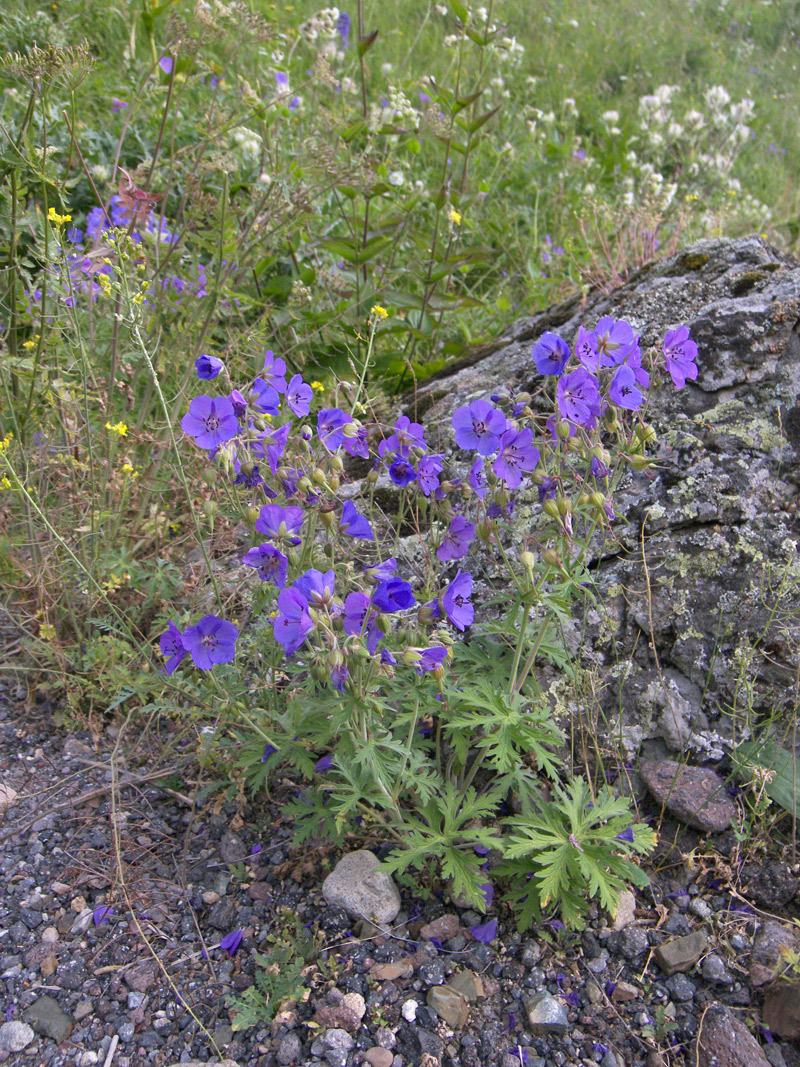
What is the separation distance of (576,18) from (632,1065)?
9.44 metres

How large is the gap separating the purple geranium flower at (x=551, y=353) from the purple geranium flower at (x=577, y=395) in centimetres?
9

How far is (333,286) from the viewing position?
11.5 feet

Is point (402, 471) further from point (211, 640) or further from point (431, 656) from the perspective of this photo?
point (211, 640)

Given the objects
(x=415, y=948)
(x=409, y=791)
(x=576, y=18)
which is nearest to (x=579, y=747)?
(x=409, y=791)

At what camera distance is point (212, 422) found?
174cm

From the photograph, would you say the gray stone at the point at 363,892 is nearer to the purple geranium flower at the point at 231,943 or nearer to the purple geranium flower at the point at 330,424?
the purple geranium flower at the point at 231,943

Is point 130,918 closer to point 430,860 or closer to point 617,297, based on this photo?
point 430,860

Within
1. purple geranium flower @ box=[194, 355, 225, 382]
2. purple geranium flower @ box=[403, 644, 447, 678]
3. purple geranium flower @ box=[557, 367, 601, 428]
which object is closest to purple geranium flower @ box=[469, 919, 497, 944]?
purple geranium flower @ box=[403, 644, 447, 678]

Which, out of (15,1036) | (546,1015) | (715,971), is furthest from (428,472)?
(15,1036)

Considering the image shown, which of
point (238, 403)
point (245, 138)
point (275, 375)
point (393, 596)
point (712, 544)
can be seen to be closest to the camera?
point (393, 596)

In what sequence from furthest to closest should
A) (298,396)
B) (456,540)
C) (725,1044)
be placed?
(298,396), (456,540), (725,1044)

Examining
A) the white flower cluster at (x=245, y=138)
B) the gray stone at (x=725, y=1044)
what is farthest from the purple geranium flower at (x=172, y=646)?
the white flower cluster at (x=245, y=138)

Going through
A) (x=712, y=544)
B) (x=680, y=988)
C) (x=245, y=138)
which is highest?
(x=245, y=138)

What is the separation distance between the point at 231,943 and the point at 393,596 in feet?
3.20
